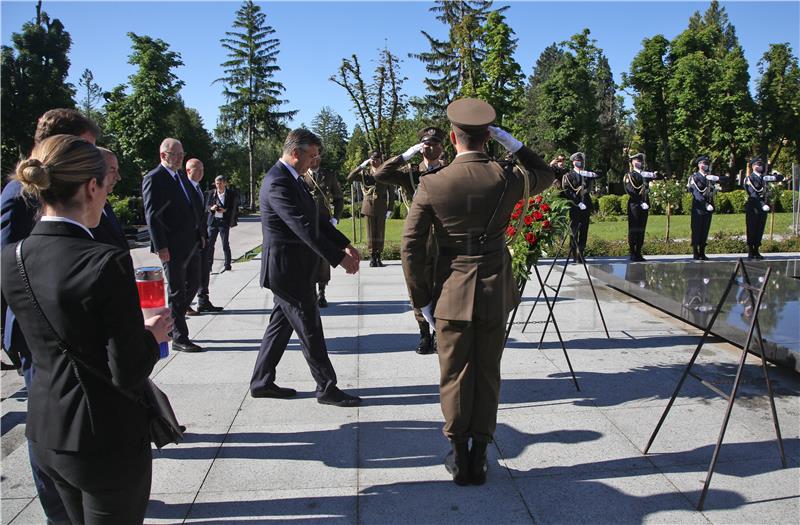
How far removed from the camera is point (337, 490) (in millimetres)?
3627

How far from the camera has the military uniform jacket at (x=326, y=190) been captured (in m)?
9.01

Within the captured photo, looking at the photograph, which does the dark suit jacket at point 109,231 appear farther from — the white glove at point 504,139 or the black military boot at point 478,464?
the black military boot at point 478,464

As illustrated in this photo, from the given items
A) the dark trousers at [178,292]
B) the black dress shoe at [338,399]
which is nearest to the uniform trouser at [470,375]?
the black dress shoe at [338,399]

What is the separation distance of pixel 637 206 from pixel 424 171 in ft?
33.3

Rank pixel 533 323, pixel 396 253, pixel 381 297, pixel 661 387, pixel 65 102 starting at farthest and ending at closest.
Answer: pixel 65 102 → pixel 396 253 → pixel 381 297 → pixel 533 323 → pixel 661 387

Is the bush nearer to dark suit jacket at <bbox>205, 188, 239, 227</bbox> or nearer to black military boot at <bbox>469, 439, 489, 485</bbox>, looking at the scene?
dark suit jacket at <bbox>205, 188, 239, 227</bbox>

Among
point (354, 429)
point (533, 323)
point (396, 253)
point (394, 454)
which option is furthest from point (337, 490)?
point (396, 253)

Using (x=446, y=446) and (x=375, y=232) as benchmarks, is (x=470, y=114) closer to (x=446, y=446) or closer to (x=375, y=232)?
(x=446, y=446)

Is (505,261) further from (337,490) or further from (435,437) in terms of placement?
(337,490)

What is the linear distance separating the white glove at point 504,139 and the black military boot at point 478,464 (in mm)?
1904

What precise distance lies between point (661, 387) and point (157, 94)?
2121 inches

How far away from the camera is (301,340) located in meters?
4.89

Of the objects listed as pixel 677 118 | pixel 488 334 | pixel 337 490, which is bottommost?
pixel 337 490

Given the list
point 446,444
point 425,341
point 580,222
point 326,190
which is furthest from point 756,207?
point 446,444
